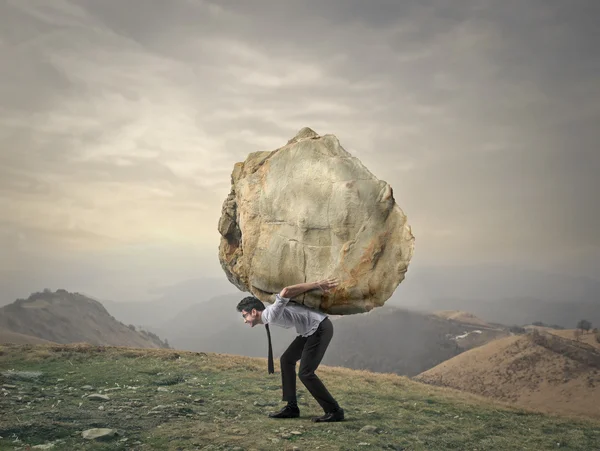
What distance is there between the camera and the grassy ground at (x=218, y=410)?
29.6ft

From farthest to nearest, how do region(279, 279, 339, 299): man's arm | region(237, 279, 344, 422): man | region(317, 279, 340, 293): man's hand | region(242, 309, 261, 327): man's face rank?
region(317, 279, 340, 293): man's hand, region(242, 309, 261, 327): man's face, region(237, 279, 344, 422): man, region(279, 279, 339, 299): man's arm

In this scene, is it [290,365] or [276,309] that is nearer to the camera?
[276,309]

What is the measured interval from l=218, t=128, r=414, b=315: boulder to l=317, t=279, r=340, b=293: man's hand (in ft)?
0.36

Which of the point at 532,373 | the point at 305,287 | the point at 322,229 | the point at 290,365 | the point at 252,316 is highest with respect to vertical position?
the point at 322,229

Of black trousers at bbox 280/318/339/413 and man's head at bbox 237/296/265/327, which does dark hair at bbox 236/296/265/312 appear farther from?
black trousers at bbox 280/318/339/413

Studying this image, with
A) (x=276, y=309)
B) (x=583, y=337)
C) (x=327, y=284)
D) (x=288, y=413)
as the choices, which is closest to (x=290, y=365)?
(x=288, y=413)

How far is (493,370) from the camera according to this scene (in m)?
33.1

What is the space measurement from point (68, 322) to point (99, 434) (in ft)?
185

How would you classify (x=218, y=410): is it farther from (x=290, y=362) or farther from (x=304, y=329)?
(x=304, y=329)

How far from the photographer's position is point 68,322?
59.9 metres

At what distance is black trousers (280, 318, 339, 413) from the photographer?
9586mm

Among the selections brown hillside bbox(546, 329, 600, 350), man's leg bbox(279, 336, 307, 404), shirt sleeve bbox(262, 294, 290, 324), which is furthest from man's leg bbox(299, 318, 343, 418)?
brown hillside bbox(546, 329, 600, 350)

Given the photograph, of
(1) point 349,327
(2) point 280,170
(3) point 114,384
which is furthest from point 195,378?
(1) point 349,327

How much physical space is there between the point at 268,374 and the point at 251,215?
6.55m
